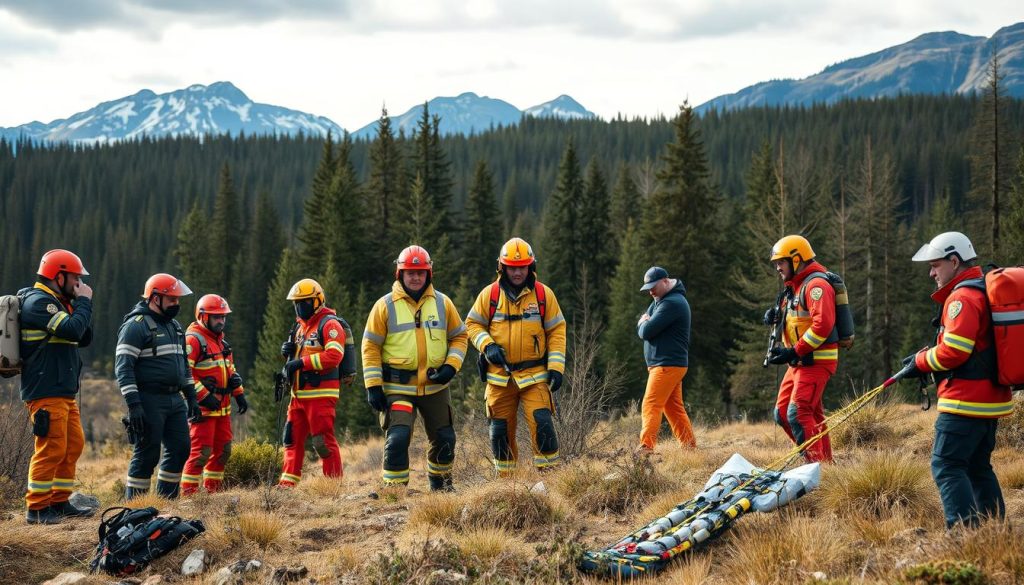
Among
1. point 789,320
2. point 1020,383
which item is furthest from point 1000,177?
point 1020,383

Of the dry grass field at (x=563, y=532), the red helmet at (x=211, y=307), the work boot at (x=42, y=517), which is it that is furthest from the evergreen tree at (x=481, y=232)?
the work boot at (x=42, y=517)

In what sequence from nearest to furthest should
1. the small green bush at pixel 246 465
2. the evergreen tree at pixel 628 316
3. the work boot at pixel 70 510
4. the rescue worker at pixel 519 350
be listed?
the work boot at pixel 70 510, the rescue worker at pixel 519 350, the small green bush at pixel 246 465, the evergreen tree at pixel 628 316

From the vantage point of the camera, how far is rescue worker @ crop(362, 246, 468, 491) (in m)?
7.74

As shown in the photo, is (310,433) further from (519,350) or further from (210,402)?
(519,350)

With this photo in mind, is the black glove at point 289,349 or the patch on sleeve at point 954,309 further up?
the patch on sleeve at point 954,309

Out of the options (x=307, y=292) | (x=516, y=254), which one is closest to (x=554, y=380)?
(x=516, y=254)

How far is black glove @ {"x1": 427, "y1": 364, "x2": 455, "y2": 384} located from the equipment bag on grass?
2447 millimetres

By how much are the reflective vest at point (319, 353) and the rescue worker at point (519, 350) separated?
213cm

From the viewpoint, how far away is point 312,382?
9422mm

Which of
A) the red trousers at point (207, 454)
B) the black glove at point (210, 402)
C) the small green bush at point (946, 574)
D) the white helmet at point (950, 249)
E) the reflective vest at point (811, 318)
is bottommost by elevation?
the red trousers at point (207, 454)

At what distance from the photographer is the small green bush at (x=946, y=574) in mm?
4262

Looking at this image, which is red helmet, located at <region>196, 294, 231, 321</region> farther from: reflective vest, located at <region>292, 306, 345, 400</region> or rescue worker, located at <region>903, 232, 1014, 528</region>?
rescue worker, located at <region>903, 232, 1014, 528</region>

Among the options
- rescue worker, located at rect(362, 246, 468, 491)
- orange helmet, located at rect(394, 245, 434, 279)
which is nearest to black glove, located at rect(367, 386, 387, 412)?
rescue worker, located at rect(362, 246, 468, 491)

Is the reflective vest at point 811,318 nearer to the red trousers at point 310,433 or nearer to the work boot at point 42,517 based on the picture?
the red trousers at point 310,433
